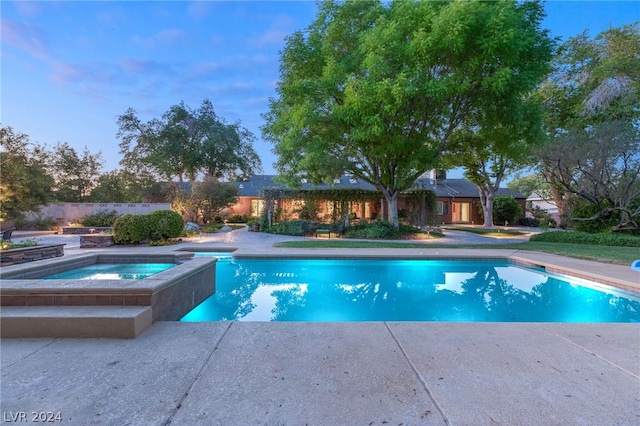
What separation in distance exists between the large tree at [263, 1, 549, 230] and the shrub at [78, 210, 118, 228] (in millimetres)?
10482

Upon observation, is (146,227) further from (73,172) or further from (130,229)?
(73,172)

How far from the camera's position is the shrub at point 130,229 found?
10859mm

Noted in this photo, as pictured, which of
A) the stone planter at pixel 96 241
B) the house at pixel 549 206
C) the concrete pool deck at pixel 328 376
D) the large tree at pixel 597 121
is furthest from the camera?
the house at pixel 549 206

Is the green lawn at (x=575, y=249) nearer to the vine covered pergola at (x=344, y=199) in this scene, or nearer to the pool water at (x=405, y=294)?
the pool water at (x=405, y=294)

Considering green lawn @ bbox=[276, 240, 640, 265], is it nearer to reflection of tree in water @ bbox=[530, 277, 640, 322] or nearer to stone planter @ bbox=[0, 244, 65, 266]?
reflection of tree in water @ bbox=[530, 277, 640, 322]

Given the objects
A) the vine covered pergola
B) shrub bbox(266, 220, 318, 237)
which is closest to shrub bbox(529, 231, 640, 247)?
the vine covered pergola

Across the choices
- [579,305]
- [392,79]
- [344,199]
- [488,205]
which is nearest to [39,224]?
[344,199]

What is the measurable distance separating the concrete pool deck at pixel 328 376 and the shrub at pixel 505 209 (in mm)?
23657

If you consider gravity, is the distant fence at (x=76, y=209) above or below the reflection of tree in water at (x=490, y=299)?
above

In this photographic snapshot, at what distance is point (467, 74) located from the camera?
35.6 ft

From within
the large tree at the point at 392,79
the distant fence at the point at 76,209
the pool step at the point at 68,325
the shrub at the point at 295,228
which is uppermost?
the large tree at the point at 392,79

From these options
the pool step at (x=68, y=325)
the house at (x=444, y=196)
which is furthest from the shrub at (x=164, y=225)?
the house at (x=444, y=196)

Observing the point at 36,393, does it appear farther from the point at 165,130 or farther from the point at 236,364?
the point at 165,130

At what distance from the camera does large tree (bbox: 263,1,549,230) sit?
9719 mm
